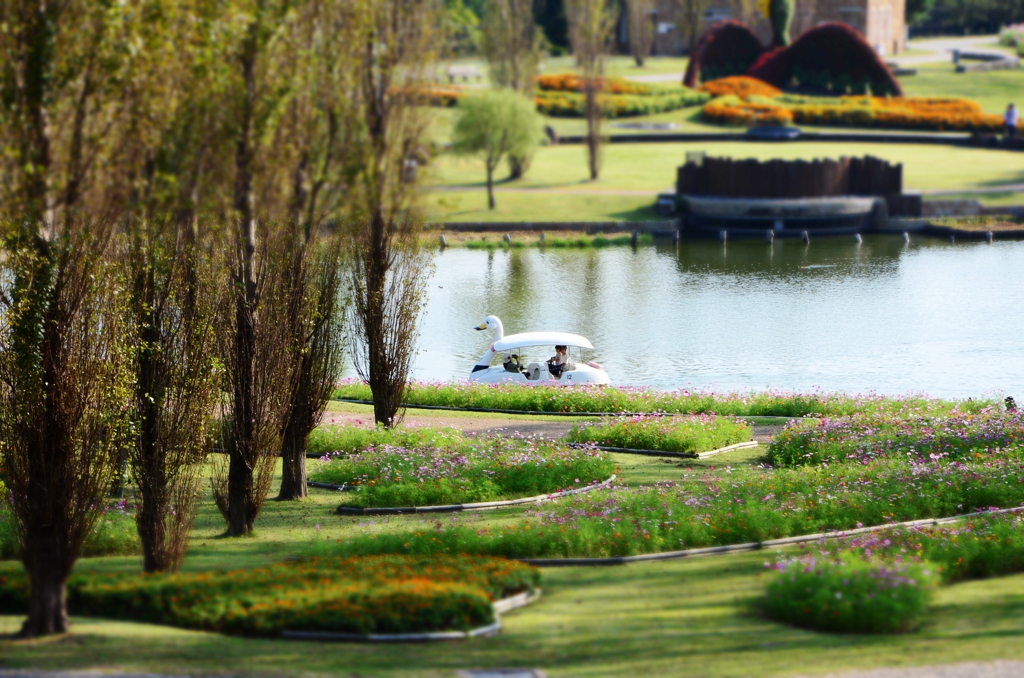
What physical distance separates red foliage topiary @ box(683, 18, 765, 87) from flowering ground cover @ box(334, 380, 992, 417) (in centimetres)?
6802

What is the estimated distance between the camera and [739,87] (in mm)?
86375

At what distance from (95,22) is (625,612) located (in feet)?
26.0

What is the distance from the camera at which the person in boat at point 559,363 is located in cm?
3025

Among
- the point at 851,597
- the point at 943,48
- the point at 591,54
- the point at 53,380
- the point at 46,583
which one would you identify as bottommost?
the point at 851,597

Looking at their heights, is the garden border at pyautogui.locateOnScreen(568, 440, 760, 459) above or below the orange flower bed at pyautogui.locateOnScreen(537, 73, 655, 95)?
below

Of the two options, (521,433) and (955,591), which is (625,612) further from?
(521,433)

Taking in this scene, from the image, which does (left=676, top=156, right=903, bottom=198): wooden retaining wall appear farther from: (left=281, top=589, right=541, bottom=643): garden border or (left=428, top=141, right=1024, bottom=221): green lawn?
(left=281, top=589, right=541, bottom=643): garden border

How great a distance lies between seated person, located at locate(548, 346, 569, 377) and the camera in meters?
30.2

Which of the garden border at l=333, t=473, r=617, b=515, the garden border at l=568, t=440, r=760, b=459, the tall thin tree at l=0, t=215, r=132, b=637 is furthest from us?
the garden border at l=568, t=440, r=760, b=459

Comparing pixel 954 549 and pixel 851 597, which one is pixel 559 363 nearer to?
pixel 954 549

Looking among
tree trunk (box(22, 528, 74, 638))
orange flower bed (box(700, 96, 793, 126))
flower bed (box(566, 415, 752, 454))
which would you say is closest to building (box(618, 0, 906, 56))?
orange flower bed (box(700, 96, 793, 126))

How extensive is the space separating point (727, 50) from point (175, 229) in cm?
8389

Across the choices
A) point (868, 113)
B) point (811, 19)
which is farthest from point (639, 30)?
point (868, 113)

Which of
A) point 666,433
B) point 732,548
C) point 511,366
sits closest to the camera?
point 732,548
